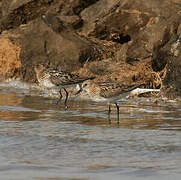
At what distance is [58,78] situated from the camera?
17.4 metres

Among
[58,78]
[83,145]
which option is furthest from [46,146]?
[58,78]

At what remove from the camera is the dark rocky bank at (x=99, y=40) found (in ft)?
58.5

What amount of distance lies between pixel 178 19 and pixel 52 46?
15.9 feet

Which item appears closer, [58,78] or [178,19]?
[58,78]

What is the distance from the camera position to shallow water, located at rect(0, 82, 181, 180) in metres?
7.70

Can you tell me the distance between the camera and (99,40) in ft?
72.1

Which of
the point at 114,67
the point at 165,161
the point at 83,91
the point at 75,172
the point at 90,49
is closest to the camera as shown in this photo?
the point at 75,172

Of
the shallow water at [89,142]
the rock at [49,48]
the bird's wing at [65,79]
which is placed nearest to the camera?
the shallow water at [89,142]

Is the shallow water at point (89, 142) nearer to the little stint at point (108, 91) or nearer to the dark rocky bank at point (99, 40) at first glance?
the little stint at point (108, 91)

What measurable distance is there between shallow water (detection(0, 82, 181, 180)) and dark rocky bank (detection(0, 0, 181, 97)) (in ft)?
8.29

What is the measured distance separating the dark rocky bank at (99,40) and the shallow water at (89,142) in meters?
2.53

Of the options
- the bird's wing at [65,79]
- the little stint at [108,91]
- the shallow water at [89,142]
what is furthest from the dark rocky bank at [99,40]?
the shallow water at [89,142]

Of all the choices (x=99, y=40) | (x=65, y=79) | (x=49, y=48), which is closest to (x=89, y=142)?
(x=65, y=79)

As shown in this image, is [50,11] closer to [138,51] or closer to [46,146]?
[138,51]
